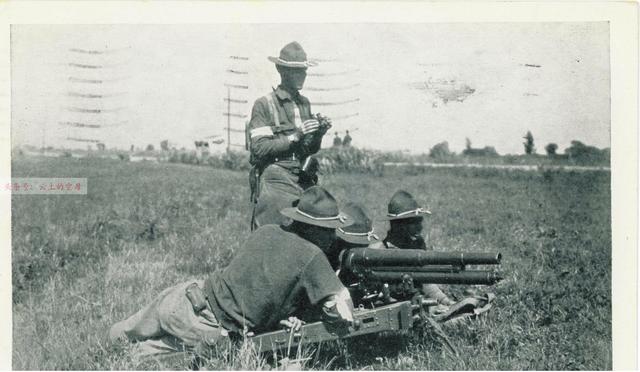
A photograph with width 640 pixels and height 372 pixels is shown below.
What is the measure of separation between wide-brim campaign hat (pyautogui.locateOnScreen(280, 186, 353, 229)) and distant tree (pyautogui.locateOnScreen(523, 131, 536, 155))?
3.89 m

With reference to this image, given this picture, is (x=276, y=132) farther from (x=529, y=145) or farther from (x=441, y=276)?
(x=529, y=145)

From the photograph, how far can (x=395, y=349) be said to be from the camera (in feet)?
16.6

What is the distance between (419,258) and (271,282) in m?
1.18

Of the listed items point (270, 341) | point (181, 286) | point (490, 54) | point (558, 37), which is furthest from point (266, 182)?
point (558, 37)

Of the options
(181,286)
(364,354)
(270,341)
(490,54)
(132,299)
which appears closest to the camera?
(270,341)

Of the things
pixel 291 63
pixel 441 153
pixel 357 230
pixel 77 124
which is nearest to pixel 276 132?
pixel 291 63

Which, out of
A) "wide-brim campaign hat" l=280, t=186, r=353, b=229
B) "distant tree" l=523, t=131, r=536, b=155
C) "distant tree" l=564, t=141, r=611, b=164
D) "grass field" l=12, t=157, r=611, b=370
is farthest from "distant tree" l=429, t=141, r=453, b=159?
"wide-brim campaign hat" l=280, t=186, r=353, b=229

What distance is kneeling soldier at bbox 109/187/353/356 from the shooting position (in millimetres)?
4227

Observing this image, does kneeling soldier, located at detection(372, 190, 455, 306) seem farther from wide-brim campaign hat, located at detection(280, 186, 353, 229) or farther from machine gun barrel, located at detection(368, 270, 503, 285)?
wide-brim campaign hat, located at detection(280, 186, 353, 229)

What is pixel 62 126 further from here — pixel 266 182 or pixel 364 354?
pixel 364 354

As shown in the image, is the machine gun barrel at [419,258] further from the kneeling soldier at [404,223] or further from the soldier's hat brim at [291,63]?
the soldier's hat brim at [291,63]

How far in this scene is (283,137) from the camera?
5.86m

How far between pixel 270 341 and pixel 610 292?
331 centimetres

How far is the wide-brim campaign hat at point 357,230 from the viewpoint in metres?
5.01
